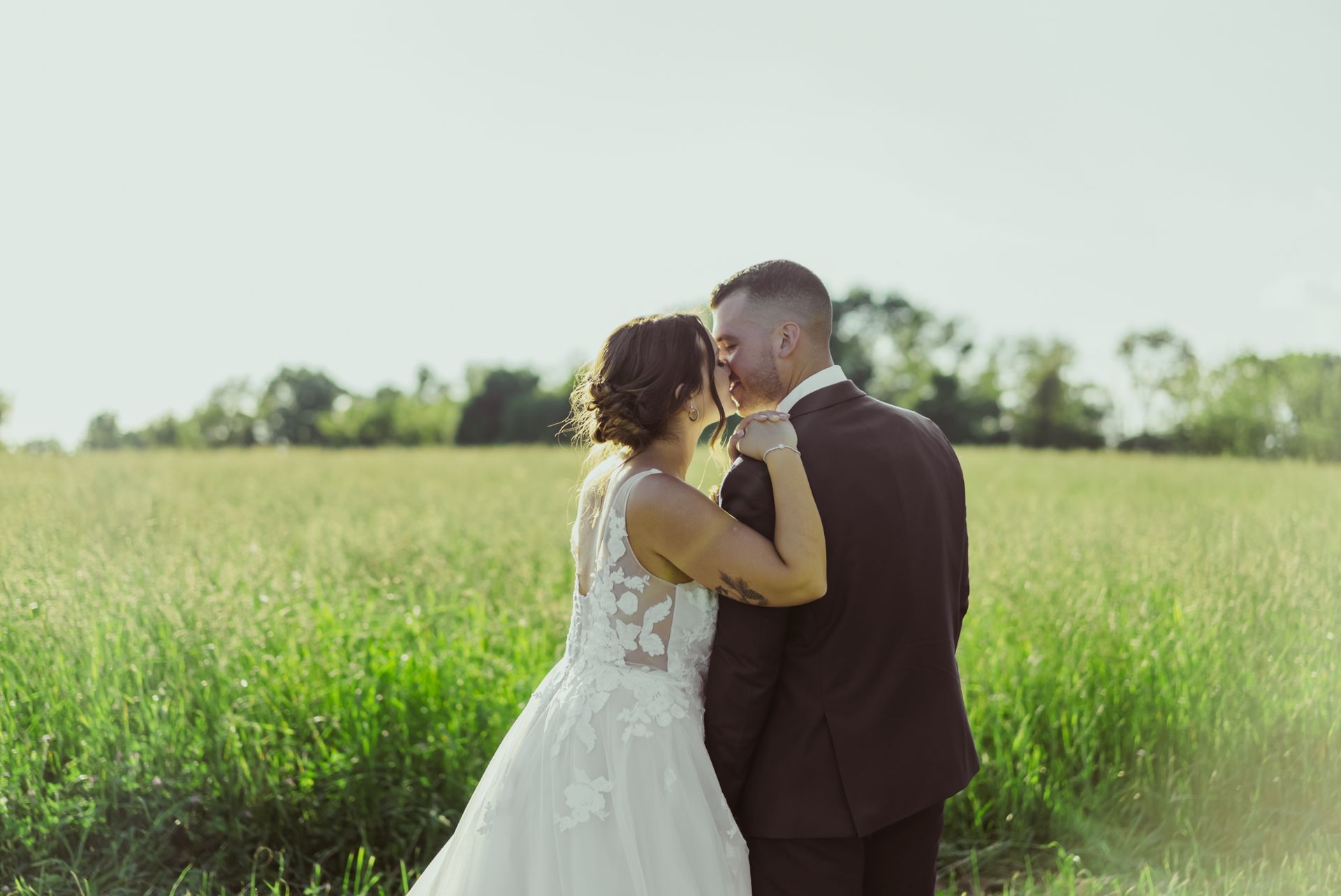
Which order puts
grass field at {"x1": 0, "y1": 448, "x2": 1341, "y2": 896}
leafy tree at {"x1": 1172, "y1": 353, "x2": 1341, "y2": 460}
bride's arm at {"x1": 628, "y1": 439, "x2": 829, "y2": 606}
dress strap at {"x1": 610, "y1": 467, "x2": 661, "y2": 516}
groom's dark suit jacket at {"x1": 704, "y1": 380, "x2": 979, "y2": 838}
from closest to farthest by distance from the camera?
bride's arm at {"x1": 628, "y1": 439, "x2": 829, "y2": 606}, groom's dark suit jacket at {"x1": 704, "y1": 380, "x2": 979, "y2": 838}, dress strap at {"x1": 610, "y1": 467, "x2": 661, "y2": 516}, grass field at {"x1": 0, "y1": 448, "x2": 1341, "y2": 896}, leafy tree at {"x1": 1172, "y1": 353, "x2": 1341, "y2": 460}

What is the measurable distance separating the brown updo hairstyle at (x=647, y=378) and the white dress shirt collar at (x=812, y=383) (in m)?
0.20

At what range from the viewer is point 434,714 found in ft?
14.4

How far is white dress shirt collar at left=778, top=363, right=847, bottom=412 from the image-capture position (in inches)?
105

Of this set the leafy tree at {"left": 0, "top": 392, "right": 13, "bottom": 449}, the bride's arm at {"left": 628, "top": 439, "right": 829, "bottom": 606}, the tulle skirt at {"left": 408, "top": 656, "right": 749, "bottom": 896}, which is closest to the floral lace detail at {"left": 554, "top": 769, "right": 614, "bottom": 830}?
the tulle skirt at {"left": 408, "top": 656, "right": 749, "bottom": 896}

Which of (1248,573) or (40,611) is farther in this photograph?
(1248,573)

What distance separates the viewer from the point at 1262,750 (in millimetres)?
4414

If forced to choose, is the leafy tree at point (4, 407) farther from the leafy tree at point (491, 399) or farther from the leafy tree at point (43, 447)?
the leafy tree at point (491, 399)

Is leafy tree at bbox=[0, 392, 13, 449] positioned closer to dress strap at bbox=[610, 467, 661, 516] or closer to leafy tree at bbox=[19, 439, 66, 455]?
leafy tree at bbox=[19, 439, 66, 455]

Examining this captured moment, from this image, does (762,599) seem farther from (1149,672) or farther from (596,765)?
(1149,672)

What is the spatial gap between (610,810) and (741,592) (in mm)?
753

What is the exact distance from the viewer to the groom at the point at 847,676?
8.02 ft

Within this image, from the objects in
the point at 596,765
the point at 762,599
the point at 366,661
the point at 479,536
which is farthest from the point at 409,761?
the point at 479,536

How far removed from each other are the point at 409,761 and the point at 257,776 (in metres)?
0.65

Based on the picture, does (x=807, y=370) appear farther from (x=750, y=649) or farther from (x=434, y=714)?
(x=434, y=714)
